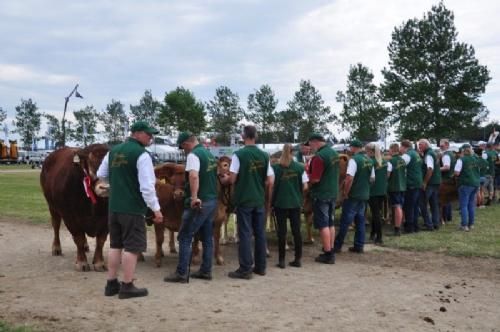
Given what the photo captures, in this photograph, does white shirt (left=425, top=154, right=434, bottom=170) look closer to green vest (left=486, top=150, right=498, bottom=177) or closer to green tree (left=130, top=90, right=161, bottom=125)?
green vest (left=486, top=150, right=498, bottom=177)

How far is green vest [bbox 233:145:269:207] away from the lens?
7.89 meters

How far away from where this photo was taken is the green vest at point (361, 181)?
982cm

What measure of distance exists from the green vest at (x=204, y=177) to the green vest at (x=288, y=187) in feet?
4.50

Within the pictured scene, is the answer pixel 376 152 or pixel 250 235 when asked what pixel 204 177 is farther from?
pixel 376 152

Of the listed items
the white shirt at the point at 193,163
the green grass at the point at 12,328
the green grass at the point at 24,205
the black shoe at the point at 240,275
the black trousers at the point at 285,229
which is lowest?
the black shoe at the point at 240,275

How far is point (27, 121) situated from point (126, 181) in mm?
87966

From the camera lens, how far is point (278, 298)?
6617 mm

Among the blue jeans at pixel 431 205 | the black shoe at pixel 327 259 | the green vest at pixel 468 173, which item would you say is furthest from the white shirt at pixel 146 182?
the green vest at pixel 468 173

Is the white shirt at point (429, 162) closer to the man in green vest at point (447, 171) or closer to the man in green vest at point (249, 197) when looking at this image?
the man in green vest at point (447, 171)

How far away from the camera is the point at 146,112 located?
287ft

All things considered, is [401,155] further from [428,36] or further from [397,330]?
[428,36]

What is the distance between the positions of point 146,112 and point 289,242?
79.2 metres

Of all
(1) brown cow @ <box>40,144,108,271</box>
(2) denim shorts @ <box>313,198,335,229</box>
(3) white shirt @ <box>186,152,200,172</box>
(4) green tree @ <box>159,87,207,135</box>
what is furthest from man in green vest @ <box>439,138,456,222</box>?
(4) green tree @ <box>159,87,207,135</box>

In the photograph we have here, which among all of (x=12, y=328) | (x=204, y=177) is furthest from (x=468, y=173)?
(x=12, y=328)
